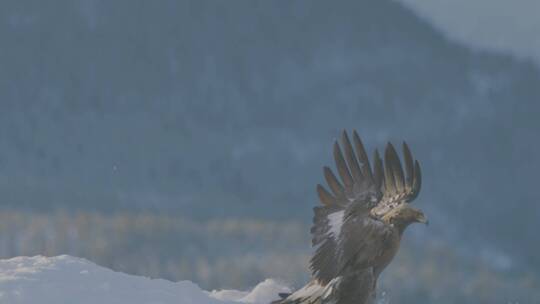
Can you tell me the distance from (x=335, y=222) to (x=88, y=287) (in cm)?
375

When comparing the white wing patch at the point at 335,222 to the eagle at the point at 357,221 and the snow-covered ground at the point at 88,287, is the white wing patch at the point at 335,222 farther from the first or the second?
the snow-covered ground at the point at 88,287

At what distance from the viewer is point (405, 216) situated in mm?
17250

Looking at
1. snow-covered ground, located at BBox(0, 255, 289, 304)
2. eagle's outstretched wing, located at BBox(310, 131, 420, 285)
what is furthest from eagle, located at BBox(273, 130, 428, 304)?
snow-covered ground, located at BBox(0, 255, 289, 304)

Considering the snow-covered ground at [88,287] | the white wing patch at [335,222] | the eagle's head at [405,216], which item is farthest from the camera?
the snow-covered ground at [88,287]

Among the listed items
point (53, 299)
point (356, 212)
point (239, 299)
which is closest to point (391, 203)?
point (356, 212)

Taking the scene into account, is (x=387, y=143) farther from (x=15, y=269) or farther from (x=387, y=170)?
(x=15, y=269)

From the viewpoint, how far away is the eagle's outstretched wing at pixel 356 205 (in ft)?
57.1

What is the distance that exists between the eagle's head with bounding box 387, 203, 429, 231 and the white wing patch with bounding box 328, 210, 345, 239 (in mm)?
762

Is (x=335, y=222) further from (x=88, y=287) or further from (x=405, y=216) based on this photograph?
(x=88, y=287)

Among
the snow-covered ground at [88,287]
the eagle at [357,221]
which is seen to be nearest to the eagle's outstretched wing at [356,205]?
the eagle at [357,221]

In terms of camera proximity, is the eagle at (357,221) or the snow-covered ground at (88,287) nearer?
the eagle at (357,221)

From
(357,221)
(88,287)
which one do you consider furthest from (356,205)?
(88,287)

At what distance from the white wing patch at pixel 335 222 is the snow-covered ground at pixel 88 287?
1.98 meters

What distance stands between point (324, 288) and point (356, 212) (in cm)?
114
